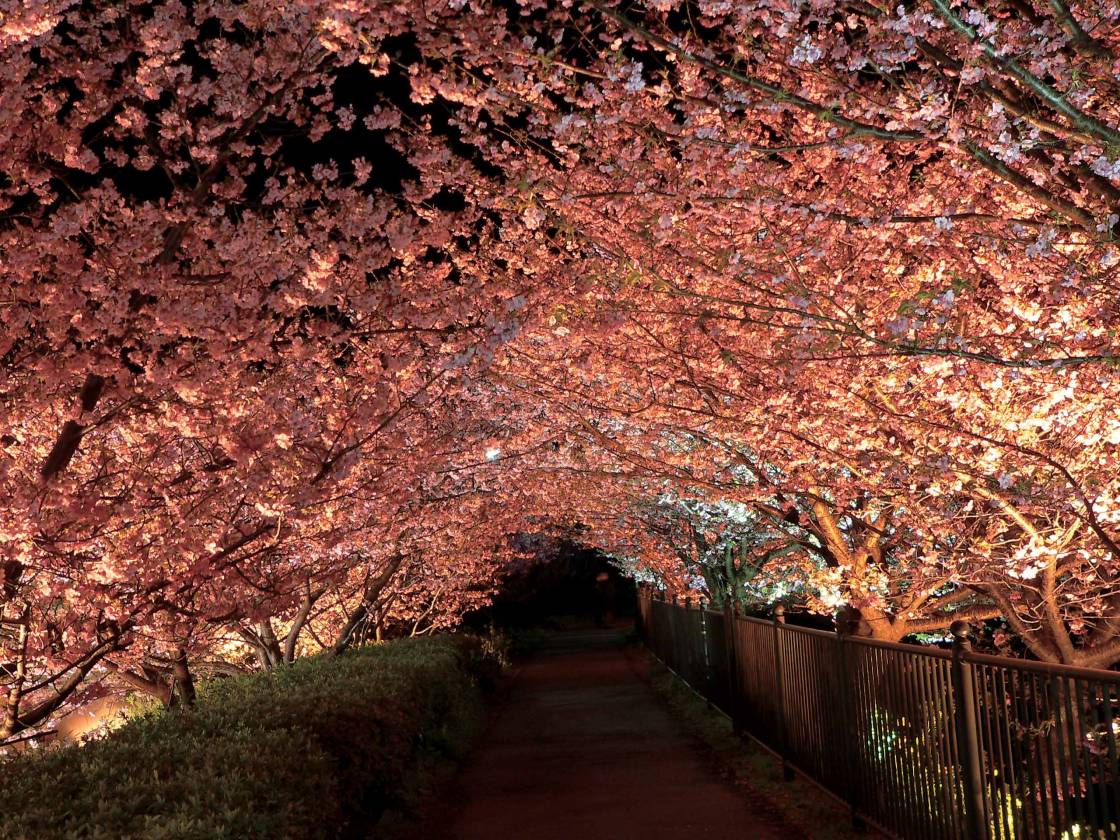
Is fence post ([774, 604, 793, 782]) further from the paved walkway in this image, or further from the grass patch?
the paved walkway

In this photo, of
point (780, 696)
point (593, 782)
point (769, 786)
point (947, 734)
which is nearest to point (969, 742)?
point (947, 734)

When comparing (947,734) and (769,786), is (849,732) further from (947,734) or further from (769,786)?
(769,786)

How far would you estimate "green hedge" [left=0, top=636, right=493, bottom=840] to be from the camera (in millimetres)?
5914

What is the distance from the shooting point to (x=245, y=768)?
707 cm

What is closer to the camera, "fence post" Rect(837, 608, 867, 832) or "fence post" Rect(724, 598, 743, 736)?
"fence post" Rect(837, 608, 867, 832)

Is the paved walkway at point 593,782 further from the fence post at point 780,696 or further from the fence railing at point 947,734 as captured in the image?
the fence railing at point 947,734

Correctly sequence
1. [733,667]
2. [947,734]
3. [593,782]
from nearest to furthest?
[947,734] < [593,782] < [733,667]

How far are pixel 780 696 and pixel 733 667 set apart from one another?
3012 millimetres

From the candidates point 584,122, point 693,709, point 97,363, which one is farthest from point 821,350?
point 693,709

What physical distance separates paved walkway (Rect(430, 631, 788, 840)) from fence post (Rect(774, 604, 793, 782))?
23.7 inches

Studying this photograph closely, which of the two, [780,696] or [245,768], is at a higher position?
[245,768]

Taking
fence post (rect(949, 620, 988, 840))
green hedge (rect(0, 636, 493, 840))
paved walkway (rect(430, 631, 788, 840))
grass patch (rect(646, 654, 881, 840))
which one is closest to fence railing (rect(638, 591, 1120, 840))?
fence post (rect(949, 620, 988, 840))

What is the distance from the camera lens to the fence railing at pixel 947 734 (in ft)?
15.6

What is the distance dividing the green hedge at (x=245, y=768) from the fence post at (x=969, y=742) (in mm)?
4086
